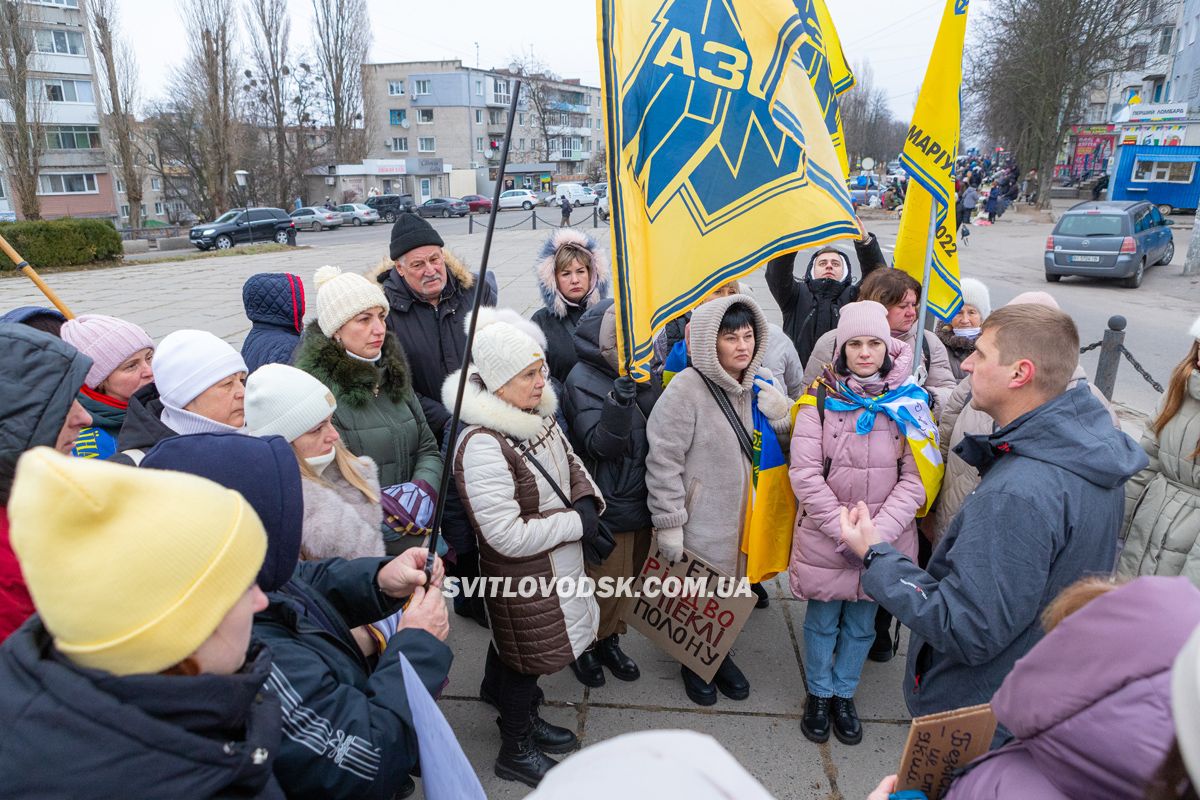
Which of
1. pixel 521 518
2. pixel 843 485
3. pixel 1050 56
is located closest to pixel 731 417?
pixel 843 485

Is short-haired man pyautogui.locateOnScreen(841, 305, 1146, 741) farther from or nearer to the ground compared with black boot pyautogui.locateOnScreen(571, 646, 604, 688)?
farther from the ground

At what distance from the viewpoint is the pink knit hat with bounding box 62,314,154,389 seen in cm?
298

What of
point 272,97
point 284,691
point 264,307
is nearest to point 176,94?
point 272,97

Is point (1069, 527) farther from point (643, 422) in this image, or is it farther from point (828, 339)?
point (828, 339)

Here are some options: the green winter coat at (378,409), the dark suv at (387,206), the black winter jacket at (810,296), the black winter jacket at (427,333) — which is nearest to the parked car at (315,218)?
the dark suv at (387,206)

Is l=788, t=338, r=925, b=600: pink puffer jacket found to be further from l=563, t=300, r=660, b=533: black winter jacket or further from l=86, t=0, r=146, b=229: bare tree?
l=86, t=0, r=146, b=229: bare tree

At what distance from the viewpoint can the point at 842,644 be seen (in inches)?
125

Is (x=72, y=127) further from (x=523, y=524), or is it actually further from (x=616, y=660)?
(x=523, y=524)

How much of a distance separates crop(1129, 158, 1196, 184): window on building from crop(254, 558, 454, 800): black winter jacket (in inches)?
1427

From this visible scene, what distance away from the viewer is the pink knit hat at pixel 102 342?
298cm

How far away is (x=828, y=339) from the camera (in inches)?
152

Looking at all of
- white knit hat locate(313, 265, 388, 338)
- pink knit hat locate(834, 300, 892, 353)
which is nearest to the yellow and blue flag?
pink knit hat locate(834, 300, 892, 353)

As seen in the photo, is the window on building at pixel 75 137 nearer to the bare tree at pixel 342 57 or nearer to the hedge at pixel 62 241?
the bare tree at pixel 342 57

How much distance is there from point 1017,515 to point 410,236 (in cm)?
333
